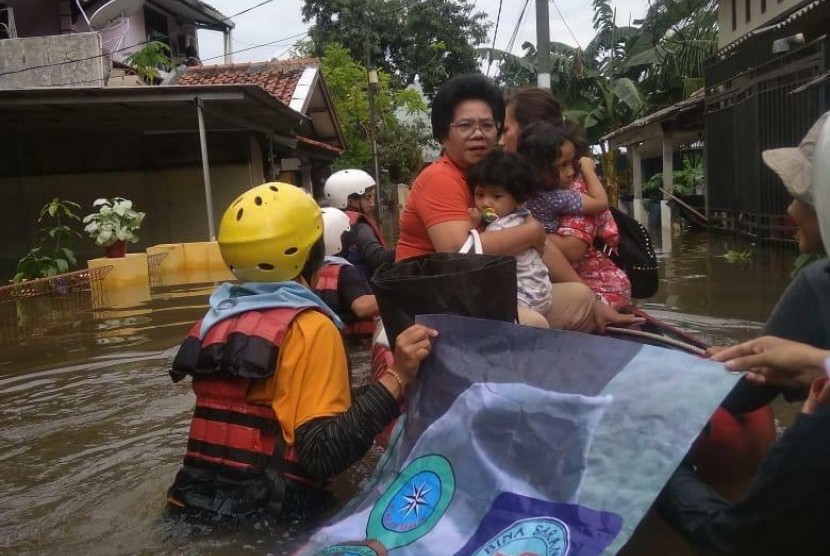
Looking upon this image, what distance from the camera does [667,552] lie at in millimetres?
2588

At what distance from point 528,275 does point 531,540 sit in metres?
1.46

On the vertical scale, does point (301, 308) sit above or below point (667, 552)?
above

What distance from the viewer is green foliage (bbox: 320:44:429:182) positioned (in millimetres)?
27781

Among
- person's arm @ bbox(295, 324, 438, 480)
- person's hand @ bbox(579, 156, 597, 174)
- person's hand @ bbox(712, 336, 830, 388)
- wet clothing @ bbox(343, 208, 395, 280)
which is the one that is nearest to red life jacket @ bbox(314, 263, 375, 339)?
wet clothing @ bbox(343, 208, 395, 280)

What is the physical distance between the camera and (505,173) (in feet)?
10.4

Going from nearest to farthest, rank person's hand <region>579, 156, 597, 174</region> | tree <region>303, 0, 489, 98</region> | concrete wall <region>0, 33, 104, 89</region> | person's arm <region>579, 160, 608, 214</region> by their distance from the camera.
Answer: person's arm <region>579, 160, 608, 214</region>, person's hand <region>579, 156, 597, 174</region>, concrete wall <region>0, 33, 104, 89</region>, tree <region>303, 0, 489, 98</region>

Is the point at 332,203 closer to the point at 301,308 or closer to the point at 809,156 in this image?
the point at 301,308

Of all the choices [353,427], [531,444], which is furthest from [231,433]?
[531,444]

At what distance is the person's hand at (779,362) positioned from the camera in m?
1.81

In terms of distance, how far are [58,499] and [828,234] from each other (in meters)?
3.44

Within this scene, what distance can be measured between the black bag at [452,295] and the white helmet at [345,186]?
13.0 feet

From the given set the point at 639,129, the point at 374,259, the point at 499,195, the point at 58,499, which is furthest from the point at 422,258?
the point at 639,129

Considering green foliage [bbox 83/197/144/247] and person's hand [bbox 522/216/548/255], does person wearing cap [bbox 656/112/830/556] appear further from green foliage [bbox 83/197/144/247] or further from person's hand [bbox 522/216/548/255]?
green foliage [bbox 83/197/144/247]

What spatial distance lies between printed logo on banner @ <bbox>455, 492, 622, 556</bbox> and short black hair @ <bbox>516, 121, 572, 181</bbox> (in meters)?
1.88
